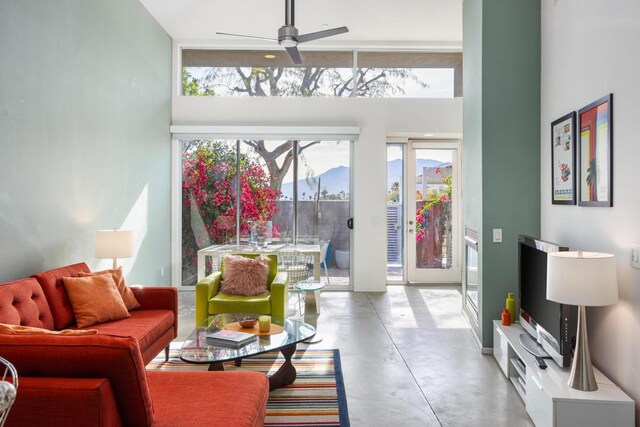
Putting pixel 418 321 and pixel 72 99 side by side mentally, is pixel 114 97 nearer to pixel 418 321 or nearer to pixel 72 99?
pixel 72 99

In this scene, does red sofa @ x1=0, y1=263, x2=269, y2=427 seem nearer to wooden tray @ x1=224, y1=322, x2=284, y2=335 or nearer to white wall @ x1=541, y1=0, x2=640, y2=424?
wooden tray @ x1=224, y1=322, x2=284, y2=335

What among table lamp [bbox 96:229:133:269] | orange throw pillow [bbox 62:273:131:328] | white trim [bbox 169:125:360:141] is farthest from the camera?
white trim [bbox 169:125:360:141]

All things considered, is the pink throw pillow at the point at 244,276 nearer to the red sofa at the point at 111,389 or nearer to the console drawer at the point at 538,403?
the red sofa at the point at 111,389

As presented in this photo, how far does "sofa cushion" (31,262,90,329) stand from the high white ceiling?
3426 millimetres

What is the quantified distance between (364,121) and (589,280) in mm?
4573

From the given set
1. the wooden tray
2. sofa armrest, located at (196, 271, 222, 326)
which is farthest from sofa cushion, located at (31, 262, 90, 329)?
sofa armrest, located at (196, 271, 222, 326)

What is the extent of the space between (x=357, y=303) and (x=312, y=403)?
296 centimetres

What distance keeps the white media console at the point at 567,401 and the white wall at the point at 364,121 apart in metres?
3.73

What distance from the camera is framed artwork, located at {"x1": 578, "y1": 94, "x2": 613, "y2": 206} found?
2635 millimetres

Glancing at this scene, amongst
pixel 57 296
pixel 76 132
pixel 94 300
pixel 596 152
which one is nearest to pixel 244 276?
pixel 94 300

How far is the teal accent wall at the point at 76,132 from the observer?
10.4ft

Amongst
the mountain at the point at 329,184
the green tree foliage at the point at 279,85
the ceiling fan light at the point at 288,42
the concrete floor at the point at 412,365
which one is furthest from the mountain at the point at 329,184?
the ceiling fan light at the point at 288,42

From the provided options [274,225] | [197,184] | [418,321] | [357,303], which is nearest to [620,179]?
[418,321]

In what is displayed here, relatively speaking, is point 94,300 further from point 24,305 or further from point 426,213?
point 426,213
